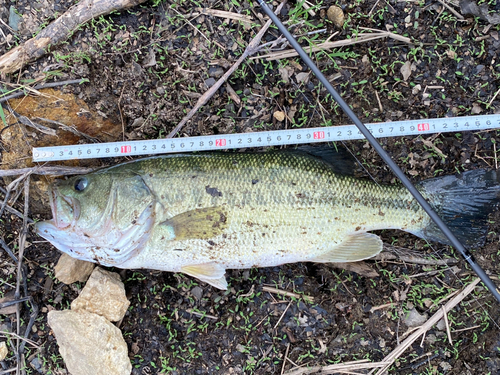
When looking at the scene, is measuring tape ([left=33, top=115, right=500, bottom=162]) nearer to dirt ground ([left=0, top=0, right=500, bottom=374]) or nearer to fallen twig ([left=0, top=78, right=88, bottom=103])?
dirt ground ([left=0, top=0, right=500, bottom=374])

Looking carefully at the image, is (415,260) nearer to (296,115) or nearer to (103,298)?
(296,115)

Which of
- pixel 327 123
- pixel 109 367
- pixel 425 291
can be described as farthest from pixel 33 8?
pixel 425 291

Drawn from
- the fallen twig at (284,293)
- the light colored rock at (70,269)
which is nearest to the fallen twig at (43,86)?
the light colored rock at (70,269)

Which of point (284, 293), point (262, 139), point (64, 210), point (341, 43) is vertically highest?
point (341, 43)

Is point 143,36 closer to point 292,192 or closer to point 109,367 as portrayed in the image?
point 292,192

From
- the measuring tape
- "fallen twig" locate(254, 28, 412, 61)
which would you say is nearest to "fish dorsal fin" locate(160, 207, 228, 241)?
the measuring tape

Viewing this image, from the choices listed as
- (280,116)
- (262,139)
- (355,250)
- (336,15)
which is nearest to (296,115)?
(280,116)
